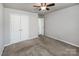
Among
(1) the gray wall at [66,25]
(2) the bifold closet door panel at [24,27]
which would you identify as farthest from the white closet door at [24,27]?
(1) the gray wall at [66,25]

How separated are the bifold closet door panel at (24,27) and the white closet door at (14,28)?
31 cm

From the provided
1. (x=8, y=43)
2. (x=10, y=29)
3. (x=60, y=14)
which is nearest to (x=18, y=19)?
(x=10, y=29)

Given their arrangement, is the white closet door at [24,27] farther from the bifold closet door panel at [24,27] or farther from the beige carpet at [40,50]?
the beige carpet at [40,50]

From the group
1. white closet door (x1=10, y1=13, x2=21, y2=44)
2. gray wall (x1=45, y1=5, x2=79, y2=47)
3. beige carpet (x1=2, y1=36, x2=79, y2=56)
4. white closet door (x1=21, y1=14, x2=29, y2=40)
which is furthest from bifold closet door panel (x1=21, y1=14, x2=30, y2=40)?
gray wall (x1=45, y1=5, x2=79, y2=47)

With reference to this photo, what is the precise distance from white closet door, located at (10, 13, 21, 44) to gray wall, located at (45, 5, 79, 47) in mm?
2488

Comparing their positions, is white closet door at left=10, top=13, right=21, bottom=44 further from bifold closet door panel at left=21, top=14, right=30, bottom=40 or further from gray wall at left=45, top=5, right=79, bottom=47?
→ gray wall at left=45, top=5, right=79, bottom=47

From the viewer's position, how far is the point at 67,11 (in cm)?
449

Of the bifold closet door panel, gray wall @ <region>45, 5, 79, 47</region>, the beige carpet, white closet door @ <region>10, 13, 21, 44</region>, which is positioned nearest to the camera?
the beige carpet

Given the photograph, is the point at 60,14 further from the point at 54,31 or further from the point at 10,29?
the point at 10,29

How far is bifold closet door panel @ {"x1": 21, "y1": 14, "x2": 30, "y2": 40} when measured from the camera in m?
5.20

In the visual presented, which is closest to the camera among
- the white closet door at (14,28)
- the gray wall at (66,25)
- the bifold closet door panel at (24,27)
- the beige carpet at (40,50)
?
the beige carpet at (40,50)

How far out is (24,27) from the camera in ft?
17.5

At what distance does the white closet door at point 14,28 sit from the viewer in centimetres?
456

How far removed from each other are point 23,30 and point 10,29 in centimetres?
97
